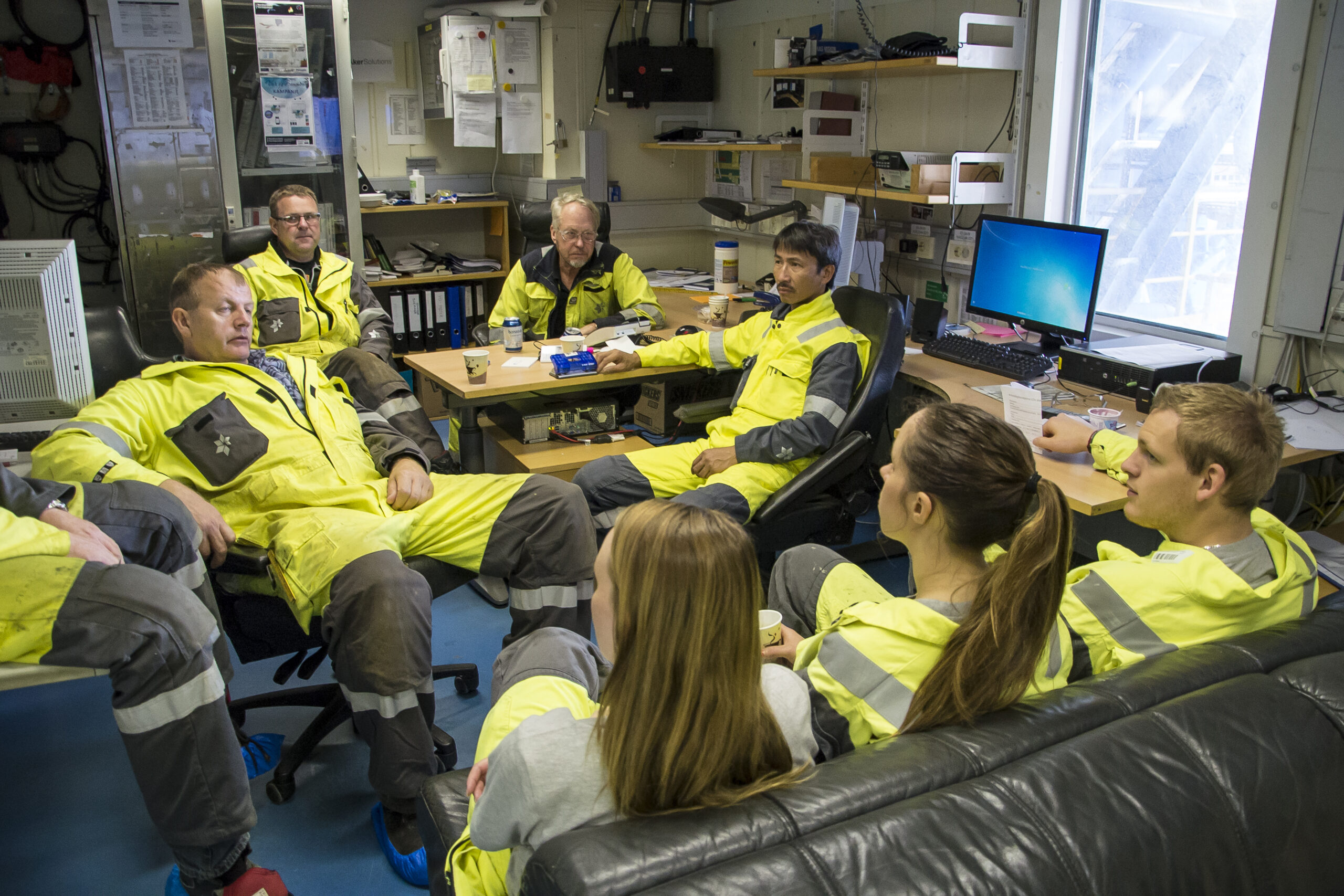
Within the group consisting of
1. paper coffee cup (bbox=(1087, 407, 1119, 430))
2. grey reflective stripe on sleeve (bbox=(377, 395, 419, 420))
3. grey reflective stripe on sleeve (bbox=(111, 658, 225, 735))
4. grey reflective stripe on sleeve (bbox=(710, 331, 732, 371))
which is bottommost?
grey reflective stripe on sleeve (bbox=(111, 658, 225, 735))

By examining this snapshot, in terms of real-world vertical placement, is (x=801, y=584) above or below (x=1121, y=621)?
below

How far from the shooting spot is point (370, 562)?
205 cm

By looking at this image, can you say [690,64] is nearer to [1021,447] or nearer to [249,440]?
[249,440]

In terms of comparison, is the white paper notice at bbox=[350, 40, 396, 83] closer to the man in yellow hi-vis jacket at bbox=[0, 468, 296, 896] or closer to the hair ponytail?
the man in yellow hi-vis jacket at bbox=[0, 468, 296, 896]

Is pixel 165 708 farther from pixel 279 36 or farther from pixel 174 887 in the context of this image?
pixel 279 36

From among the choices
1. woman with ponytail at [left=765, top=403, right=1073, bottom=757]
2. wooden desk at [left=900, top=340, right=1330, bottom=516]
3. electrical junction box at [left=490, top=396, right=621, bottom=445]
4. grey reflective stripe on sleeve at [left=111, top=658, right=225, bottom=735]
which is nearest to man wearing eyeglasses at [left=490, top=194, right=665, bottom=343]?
electrical junction box at [left=490, top=396, right=621, bottom=445]

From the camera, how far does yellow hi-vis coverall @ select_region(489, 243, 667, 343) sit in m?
3.92

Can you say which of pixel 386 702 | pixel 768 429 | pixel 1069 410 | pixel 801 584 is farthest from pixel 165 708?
pixel 1069 410

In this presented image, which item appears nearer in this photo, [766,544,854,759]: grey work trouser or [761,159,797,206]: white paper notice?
[766,544,854,759]: grey work trouser

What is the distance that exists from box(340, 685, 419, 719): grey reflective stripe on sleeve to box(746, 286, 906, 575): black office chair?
3.45 ft

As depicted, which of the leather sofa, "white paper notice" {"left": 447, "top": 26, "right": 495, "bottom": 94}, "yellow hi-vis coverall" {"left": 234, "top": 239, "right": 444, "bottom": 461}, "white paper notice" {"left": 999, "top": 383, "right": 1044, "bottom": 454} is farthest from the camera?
"white paper notice" {"left": 447, "top": 26, "right": 495, "bottom": 94}

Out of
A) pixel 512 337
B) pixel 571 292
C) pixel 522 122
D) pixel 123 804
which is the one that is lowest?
pixel 123 804

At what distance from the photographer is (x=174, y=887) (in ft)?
6.25

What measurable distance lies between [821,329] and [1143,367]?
903 millimetres
